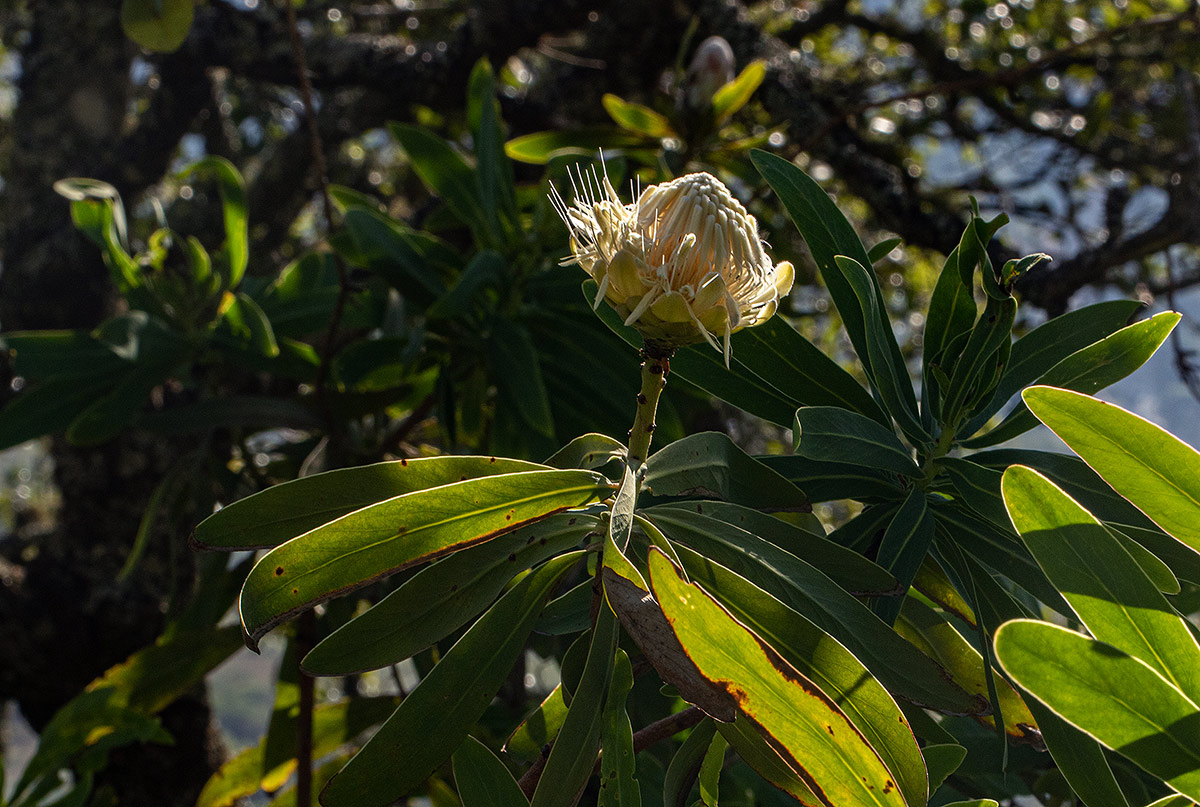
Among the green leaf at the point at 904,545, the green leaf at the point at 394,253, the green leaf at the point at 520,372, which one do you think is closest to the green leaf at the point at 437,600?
the green leaf at the point at 904,545

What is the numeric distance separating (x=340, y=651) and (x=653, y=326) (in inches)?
12.7

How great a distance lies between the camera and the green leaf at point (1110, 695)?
0.47 m

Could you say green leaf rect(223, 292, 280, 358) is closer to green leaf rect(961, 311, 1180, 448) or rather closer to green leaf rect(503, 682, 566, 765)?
green leaf rect(503, 682, 566, 765)

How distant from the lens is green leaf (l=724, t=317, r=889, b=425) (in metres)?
0.77

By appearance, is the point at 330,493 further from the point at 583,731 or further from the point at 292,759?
the point at 292,759

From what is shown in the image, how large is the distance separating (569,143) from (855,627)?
4.53 ft

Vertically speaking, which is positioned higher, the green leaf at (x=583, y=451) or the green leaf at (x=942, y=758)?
the green leaf at (x=583, y=451)

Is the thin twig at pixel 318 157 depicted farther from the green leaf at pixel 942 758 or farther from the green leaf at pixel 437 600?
the green leaf at pixel 942 758

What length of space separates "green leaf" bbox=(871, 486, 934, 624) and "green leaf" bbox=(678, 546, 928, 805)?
16cm

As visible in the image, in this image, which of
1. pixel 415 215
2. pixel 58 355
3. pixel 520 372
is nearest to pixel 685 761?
pixel 520 372

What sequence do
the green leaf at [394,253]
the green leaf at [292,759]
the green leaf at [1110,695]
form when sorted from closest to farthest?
1. the green leaf at [1110,695]
2. the green leaf at [394,253]
3. the green leaf at [292,759]

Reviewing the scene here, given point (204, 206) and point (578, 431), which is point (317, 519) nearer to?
point (578, 431)

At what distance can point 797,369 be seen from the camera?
31.4 inches

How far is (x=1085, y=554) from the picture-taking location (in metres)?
0.53
